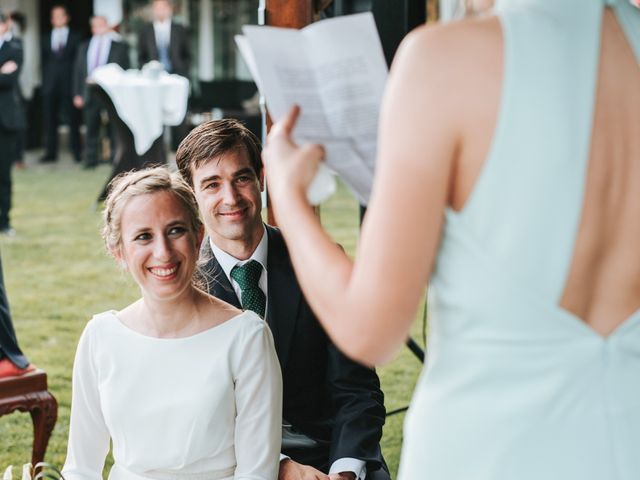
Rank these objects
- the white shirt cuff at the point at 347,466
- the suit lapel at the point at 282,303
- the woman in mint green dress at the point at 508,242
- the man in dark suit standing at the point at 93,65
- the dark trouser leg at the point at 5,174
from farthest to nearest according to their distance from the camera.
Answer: the man in dark suit standing at the point at 93,65 < the dark trouser leg at the point at 5,174 < the suit lapel at the point at 282,303 < the white shirt cuff at the point at 347,466 < the woman in mint green dress at the point at 508,242

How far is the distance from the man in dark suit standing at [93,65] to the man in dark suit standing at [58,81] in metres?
0.22

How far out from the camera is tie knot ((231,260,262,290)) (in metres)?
2.49

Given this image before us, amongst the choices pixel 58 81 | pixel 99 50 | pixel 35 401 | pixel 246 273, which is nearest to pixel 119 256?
pixel 246 273

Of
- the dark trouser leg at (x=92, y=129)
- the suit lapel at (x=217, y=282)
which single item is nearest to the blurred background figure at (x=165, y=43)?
the dark trouser leg at (x=92, y=129)

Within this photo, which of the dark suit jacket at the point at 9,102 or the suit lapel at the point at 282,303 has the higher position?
the suit lapel at the point at 282,303

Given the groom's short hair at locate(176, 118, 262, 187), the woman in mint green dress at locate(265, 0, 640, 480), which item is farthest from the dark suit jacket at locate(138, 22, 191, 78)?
the woman in mint green dress at locate(265, 0, 640, 480)

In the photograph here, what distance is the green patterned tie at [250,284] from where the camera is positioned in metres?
2.50

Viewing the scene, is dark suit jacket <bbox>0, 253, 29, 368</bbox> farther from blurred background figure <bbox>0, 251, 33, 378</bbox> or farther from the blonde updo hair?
the blonde updo hair

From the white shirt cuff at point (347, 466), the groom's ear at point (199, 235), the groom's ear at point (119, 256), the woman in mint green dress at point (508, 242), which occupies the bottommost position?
the white shirt cuff at point (347, 466)

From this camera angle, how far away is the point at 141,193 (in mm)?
2131

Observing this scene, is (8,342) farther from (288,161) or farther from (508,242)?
(508,242)

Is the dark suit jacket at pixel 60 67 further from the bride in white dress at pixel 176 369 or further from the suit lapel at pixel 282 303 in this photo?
the bride in white dress at pixel 176 369

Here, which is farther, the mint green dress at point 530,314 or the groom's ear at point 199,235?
the groom's ear at point 199,235

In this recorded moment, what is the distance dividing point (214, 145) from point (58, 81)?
13.4m
